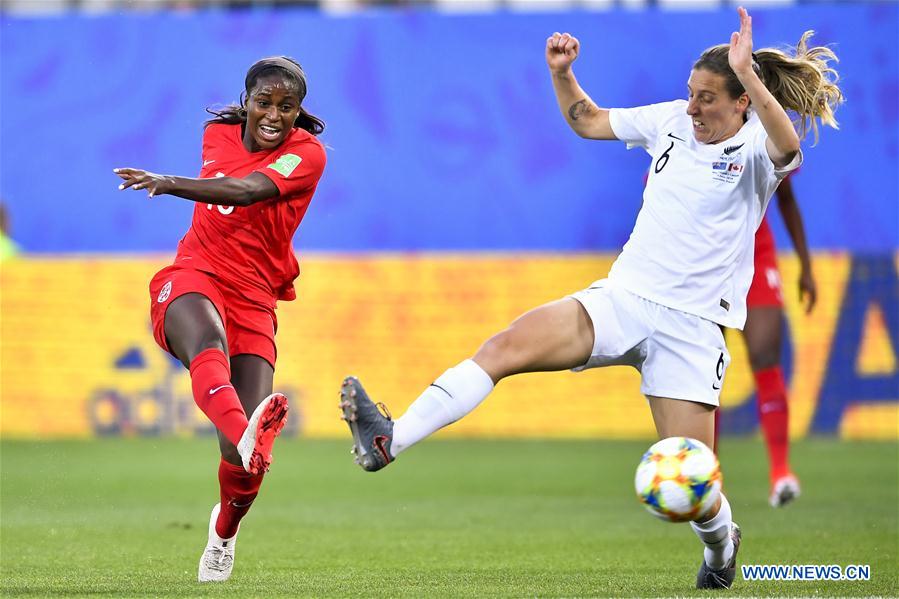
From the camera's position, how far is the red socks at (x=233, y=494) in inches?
245

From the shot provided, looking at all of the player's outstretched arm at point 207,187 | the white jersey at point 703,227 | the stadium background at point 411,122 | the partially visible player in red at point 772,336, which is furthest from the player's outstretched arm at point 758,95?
the stadium background at point 411,122

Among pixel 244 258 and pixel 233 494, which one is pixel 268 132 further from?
pixel 233 494

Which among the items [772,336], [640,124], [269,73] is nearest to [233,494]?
[269,73]

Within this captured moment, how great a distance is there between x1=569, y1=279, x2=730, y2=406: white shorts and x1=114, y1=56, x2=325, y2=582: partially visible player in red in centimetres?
141

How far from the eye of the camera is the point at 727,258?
578 centimetres

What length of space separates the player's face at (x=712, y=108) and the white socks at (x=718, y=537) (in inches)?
56.6

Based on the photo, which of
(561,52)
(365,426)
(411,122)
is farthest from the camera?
(411,122)

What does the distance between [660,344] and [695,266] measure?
1.10 feet

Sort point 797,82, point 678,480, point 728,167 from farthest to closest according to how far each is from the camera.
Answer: point 797,82
point 728,167
point 678,480

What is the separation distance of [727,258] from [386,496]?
16.9ft

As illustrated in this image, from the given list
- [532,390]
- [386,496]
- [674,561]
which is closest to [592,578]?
[674,561]

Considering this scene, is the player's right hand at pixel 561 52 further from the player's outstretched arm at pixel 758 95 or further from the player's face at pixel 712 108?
the player's outstretched arm at pixel 758 95

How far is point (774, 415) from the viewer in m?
9.26

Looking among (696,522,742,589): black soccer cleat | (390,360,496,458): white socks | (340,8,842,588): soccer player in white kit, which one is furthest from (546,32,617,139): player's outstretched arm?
(696,522,742,589): black soccer cleat
